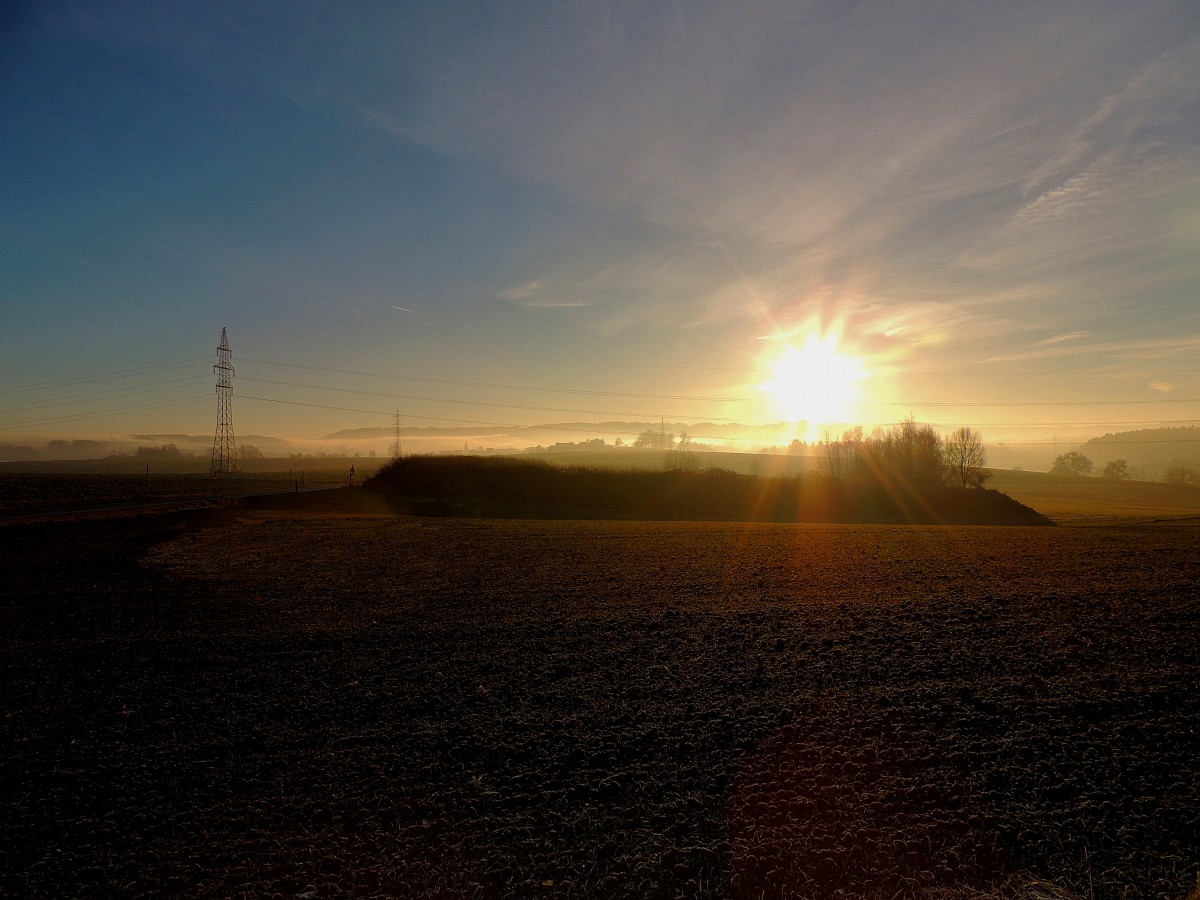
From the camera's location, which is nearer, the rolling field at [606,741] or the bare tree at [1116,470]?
the rolling field at [606,741]

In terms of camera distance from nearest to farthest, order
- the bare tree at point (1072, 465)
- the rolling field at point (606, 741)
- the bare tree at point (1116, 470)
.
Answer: the rolling field at point (606, 741), the bare tree at point (1116, 470), the bare tree at point (1072, 465)

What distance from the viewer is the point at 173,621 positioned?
428 inches

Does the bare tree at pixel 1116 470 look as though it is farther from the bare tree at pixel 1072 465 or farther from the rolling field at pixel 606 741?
the rolling field at pixel 606 741

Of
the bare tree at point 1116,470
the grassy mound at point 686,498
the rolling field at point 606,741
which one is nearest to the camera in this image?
the rolling field at point 606,741

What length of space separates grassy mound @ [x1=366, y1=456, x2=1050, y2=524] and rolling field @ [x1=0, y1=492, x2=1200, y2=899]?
2866cm

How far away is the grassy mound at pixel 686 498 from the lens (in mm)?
41469

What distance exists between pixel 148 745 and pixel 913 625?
10277 mm

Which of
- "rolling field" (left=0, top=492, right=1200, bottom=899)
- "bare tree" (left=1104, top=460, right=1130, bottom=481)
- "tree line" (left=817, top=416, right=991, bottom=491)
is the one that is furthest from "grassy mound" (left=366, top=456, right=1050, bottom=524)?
"bare tree" (left=1104, top=460, right=1130, bottom=481)

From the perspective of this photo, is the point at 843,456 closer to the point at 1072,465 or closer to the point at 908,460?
the point at 908,460

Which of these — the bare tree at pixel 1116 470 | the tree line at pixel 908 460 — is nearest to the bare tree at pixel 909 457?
the tree line at pixel 908 460

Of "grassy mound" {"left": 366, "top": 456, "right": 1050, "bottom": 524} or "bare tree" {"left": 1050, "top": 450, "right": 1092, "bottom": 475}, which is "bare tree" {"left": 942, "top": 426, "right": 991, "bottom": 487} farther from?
"bare tree" {"left": 1050, "top": 450, "right": 1092, "bottom": 475}

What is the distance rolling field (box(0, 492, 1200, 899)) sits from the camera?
13.5 feet

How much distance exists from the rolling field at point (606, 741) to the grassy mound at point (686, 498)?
28.7 m

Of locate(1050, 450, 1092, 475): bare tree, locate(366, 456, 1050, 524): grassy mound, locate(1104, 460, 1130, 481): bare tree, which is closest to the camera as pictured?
locate(366, 456, 1050, 524): grassy mound
